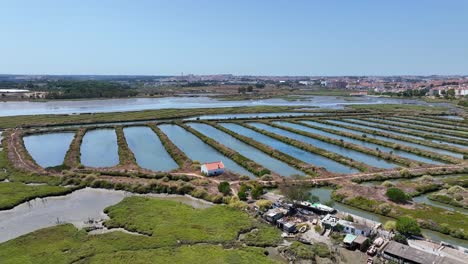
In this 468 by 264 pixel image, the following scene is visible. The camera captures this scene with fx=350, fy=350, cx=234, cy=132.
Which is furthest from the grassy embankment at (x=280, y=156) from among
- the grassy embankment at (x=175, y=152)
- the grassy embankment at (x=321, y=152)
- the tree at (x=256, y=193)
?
the grassy embankment at (x=175, y=152)

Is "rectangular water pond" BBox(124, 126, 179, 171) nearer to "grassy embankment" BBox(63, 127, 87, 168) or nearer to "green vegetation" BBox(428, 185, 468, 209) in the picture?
"grassy embankment" BBox(63, 127, 87, 168)

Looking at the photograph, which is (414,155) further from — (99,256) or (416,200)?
(99,256)

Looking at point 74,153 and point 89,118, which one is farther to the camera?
point 89,118

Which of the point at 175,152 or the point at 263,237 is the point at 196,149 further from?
the point at 263,237

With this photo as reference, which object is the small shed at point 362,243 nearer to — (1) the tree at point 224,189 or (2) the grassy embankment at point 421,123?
(1) the tree at point 224,189

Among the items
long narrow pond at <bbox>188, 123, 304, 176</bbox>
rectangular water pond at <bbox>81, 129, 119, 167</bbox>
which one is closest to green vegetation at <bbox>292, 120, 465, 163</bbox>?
long narrow pond at <bbox>188, 123, 304, 176</bbox>

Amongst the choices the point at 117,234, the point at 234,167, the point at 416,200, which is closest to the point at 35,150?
the point at 234,167

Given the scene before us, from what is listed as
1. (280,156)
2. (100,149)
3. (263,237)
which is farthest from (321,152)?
(100,149)

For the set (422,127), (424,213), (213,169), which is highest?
(422,127)
